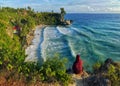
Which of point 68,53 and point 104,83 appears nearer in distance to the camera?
point 104,83

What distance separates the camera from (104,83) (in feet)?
50.1

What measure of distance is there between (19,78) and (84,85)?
14.4 feet

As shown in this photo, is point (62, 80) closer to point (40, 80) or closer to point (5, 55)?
Result: point (40, 80)

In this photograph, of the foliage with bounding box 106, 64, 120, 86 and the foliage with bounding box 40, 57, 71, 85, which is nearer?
the foliage with bounding box 106, 64, 120, 86

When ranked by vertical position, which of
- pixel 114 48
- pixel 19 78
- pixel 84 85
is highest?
pixel 19 78

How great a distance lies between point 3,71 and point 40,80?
2.49 metres

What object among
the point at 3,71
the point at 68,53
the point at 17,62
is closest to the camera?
the point at 3,71

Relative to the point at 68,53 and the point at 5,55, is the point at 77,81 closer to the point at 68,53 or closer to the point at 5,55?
the point at 5,55

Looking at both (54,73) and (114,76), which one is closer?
(114,76)

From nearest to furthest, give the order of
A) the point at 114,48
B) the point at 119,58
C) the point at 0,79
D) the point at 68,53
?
1. the point at 0,79
2. the point at 119,58
3. the point at 68,53
4. the point at 114,48

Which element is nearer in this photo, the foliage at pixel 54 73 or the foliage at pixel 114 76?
the foliage at pixel 114 76

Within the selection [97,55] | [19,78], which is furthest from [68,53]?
[19,78]

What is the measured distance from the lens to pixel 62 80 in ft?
52.6

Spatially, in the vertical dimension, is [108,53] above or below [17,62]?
below
